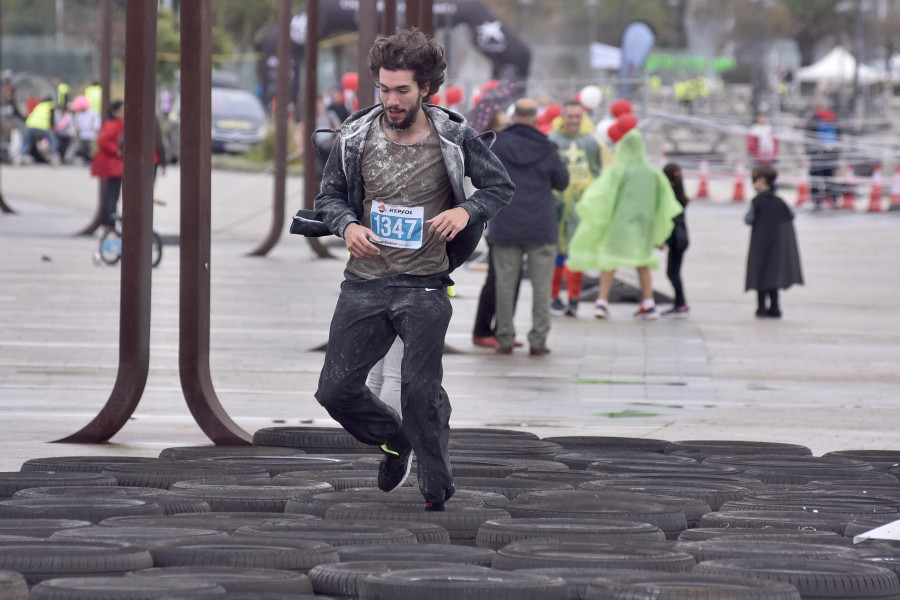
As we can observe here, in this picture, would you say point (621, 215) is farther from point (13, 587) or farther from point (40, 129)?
point (40, 129)

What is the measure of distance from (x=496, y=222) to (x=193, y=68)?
4.91 m

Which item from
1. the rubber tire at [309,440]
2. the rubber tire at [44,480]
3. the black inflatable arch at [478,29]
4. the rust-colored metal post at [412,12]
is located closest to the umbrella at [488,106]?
the rust-colored metal post at [412,12]

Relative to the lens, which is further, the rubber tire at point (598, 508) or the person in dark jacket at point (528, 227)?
the person in dark jacket at point (528, 227)

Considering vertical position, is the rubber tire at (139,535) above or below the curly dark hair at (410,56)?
below

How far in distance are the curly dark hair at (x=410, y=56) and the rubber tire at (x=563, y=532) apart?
166 cm

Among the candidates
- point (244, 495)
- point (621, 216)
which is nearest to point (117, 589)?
point (244, 495)

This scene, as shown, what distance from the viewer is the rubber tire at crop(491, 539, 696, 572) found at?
5898 millimetres

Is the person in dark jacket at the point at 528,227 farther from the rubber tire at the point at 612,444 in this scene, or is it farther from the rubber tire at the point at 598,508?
the rubber tire at the point at 598,508

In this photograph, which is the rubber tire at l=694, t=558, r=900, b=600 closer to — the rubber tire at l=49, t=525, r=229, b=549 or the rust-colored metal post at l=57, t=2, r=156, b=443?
the rubber tire at l=49, t=525, r=229, b=549

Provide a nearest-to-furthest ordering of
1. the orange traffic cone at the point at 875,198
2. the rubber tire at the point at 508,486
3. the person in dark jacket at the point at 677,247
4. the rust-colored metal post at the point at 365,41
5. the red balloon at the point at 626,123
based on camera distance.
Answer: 1. the rubber tire at the point at 508,486
2. the rust-colored metal post at the point at 365,41
3. the red balloon at the point at 626,123
4. the person in dark jacket at the point at 677,247
5. the orange traffic cone at the point at 875,198

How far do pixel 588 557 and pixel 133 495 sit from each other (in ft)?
7.03

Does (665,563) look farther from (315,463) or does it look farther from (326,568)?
(315,463)

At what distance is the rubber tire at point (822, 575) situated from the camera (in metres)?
5.61

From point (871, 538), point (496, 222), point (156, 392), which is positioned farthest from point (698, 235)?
point (871, 538)
